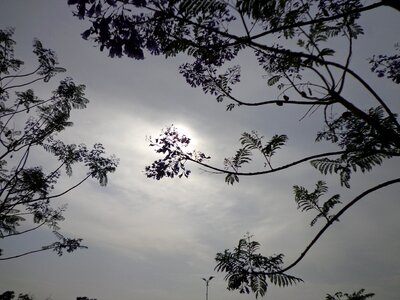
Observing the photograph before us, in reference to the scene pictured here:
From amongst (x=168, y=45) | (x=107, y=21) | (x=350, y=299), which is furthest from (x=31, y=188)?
(x=350, y=299)

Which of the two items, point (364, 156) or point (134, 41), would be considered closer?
point (134, 41)

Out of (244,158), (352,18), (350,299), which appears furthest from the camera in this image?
(350,299)

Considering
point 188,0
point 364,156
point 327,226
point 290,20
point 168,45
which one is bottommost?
point 327,226

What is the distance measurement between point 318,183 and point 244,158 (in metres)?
1.74

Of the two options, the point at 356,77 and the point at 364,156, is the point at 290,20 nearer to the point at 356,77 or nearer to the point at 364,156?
the point at 356,77

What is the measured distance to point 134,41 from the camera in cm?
286

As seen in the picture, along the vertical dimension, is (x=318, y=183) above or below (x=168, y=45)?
below

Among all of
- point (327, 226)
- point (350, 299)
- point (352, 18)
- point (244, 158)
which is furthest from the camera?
point (350, 299)

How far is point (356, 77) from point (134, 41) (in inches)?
106

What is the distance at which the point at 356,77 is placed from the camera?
341 cm

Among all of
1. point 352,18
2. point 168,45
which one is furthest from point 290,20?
point 168,45

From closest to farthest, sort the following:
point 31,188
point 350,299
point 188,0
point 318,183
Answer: point 188,0, point 318,183, point 31,188, point 350,299

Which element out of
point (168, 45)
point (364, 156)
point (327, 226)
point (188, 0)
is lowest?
point (327, 226)

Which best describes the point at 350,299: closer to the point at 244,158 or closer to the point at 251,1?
the point at 244,158
